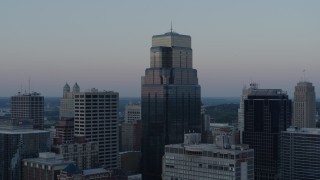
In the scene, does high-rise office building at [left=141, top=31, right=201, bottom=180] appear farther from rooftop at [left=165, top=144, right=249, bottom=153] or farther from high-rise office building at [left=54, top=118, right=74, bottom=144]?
rooftop at [left=165, top=144, right=249, bottom=153]

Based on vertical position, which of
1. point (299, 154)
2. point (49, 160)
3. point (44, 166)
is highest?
point (49, 160)

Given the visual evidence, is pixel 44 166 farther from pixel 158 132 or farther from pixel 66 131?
pixel 158 132

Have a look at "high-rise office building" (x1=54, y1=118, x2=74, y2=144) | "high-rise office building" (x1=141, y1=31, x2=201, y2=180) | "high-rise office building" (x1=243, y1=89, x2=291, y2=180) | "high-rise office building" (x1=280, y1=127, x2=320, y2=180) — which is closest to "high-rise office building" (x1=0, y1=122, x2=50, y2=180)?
"high-rise office building" (x1=54, y1=118, x2=74, y2=144)

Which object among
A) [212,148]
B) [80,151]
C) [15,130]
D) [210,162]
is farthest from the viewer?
[15,130]

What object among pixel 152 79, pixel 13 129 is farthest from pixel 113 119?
pixel 13 129

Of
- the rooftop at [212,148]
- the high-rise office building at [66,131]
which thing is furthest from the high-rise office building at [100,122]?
the rooftop at [212,148]

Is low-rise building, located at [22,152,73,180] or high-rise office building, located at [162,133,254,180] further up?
high-rise office building, located at [162,133,254,180]

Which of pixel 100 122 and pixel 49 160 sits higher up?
pixel 100 122

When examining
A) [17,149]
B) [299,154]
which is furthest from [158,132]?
[17,149]
